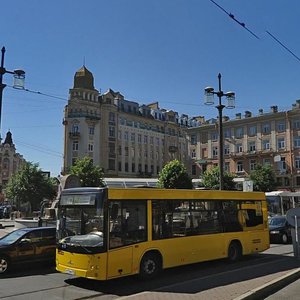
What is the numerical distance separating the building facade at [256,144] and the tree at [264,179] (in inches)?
127

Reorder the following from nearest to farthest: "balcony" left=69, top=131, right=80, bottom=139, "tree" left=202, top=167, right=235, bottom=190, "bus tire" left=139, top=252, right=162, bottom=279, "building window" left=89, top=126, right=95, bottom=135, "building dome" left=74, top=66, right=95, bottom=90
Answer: "bus tire" left=139, top=252, right=162, bottom=279 → "tree" left=202, top=167, right=235, bottom=190 → "balcony" left=69, top=131, right=80, bottom=139 → "building window" left=89, top=126, right=95, bottom=135 → "building dome" left=74, top=66, right=95, bottom=90

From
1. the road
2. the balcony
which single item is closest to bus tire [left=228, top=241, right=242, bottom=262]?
the road

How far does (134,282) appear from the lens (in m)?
11.4

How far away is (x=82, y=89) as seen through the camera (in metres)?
75.3

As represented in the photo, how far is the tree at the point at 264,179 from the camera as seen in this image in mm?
59781

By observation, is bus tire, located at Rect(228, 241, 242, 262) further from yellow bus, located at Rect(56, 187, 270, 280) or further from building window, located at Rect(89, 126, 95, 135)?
building window, located at Rect(89, 126, 95, 135)

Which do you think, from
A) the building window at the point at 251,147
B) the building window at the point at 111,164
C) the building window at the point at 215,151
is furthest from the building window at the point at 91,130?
the building window at the point at 251,147

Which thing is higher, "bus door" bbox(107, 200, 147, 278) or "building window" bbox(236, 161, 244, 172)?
"building window" bbox(236, 161, 244, 172)

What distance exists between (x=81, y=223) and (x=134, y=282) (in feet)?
7.16

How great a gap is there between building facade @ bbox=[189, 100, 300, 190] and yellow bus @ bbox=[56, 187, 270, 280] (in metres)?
51.8

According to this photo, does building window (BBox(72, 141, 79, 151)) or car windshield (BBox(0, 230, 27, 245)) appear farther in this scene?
building window (BBox(72, 141, 79, 151))

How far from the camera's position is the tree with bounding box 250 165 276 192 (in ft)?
196

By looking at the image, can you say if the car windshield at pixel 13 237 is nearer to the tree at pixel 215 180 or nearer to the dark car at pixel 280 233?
the dark car at pixel 280 233

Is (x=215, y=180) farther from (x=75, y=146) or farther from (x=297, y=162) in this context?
(x=75, y=146)
